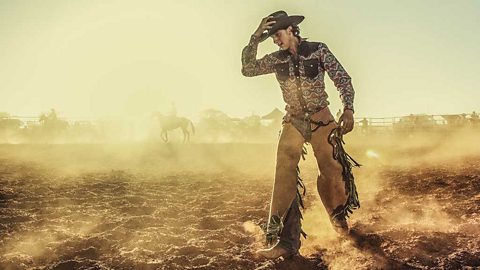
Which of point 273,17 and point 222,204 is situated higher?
point 273,17

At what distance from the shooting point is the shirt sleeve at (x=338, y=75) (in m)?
3.17

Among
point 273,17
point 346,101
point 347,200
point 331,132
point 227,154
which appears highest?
point 273,17

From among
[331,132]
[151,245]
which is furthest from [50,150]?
[331,132]

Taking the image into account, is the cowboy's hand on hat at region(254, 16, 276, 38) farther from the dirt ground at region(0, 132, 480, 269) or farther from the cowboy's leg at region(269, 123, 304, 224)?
the dirt ground at region(0, 132, 480, 269)

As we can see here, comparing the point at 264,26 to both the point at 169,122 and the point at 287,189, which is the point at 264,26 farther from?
the point at 169,122

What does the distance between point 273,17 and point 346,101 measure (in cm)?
92

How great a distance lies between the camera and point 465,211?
3709 mm

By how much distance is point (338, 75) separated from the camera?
321cm

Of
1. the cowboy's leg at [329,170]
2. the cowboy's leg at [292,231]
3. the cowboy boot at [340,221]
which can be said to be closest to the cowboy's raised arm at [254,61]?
the cowboy's leg at [329,170]

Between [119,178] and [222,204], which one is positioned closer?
[222,204]

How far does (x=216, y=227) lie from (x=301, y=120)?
160cm

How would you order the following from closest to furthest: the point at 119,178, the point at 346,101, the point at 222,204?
1. the point at 346,101
2. the point at 222,204
3. the point at 119,178

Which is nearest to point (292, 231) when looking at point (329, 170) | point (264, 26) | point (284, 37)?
point (329, 170)

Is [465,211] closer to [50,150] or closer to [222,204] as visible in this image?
[222,204]
